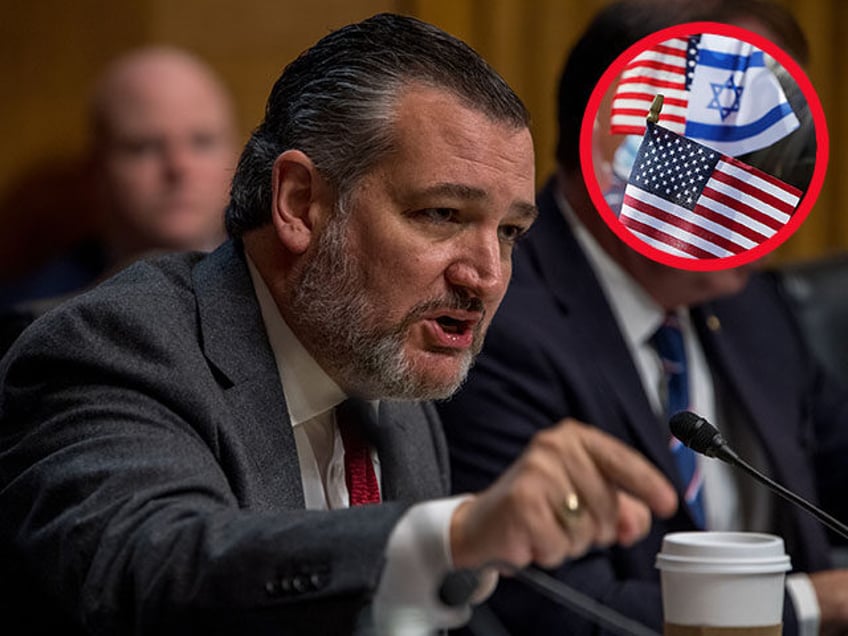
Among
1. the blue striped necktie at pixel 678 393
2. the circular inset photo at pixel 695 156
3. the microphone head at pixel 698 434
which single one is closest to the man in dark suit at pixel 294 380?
the circular inset photo at pixel 695 156

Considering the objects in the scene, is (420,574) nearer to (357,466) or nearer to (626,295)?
(357,466)

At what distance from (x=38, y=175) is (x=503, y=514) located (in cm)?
337

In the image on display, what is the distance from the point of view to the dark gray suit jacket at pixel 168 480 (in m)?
1.43

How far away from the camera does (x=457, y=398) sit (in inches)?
104

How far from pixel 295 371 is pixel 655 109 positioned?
53cm

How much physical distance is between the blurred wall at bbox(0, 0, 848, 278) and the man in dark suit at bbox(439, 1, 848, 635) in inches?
52.6

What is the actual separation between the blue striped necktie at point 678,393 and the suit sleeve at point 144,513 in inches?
42.1

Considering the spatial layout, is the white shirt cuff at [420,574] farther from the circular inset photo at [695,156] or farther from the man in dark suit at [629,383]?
the man in dark suit at [629,383]

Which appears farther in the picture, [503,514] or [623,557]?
[623,557]

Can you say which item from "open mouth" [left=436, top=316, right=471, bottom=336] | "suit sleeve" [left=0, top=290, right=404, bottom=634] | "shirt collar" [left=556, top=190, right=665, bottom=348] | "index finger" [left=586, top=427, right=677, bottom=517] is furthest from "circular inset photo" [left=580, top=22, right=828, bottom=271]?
"shirt collar" [left=556, top=190, right=665, bottom=348]

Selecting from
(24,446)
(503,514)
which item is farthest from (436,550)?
(24,446)

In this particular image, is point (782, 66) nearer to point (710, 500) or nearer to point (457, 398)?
point (457, 398)

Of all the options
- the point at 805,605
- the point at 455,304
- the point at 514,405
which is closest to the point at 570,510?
the point at 455,304

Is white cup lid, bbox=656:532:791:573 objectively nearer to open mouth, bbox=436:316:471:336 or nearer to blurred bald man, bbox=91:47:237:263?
open mouth, bbox=436:316:471:336
